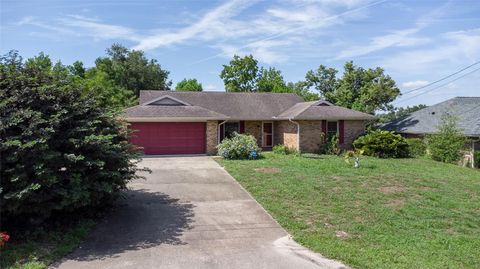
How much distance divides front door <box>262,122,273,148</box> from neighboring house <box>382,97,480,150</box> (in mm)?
9814

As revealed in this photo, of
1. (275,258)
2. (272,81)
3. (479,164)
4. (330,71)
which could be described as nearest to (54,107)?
(275,258)

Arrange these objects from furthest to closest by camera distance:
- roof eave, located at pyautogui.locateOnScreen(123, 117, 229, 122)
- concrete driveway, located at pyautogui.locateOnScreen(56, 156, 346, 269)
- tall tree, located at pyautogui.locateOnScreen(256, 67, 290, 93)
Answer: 1. tall tree, located at pyautogui.locateOnScreen(256, 67, 290, 93)
2. roof eave, located at pyautogui.locateOnScreen(123, 117, 229, 122)
3. concrete driveway, located at pyautogui.locateOnScreen(56, 156, 346, 269)

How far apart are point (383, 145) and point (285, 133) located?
5864 millimetres

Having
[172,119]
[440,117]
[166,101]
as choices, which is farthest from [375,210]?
[440,117]

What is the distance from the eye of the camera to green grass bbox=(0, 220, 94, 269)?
615cm

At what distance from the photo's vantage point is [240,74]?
46.0 meters

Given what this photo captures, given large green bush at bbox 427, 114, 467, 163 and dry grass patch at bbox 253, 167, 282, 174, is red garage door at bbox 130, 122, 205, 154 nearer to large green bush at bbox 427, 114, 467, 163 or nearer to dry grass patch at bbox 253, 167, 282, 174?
dry grass patch at bbox 253, 167, 282, 174

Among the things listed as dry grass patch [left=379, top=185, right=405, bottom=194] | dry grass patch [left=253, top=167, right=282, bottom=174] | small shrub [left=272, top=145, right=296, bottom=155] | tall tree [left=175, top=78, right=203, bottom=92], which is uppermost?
tall tree [left=175, top=78, right=203, bottom=92]

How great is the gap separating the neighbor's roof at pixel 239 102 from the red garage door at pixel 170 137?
9.13 feet

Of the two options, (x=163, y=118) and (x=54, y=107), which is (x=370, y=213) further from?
(x=163, y=118)

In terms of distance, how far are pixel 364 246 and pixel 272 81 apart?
39.6m

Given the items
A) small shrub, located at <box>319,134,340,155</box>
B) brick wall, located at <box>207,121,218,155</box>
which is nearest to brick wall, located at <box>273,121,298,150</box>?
small shrub, located at <box>319,134,340,155</box>

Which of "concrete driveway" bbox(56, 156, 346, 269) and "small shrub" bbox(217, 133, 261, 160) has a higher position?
"small shrub" bbox(217, 133, 261, 160)

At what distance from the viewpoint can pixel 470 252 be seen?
7.21 m
